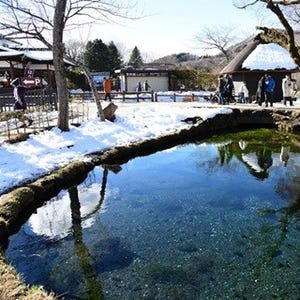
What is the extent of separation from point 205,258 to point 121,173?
17.6ft

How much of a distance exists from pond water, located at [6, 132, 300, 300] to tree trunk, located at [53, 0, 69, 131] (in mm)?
2926

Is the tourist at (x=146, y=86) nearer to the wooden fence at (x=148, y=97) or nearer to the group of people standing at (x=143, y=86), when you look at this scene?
the group of people standing at (x=143, y=86)

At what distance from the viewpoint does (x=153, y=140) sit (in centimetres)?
Answer: 1365

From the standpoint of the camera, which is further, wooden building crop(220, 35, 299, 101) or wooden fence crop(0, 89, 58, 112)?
wooden building crop(220, 35, 299, 101)

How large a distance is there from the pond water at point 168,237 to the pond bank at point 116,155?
0.80ft

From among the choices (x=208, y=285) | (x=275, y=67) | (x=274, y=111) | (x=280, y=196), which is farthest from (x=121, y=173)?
(x=275, y=67)

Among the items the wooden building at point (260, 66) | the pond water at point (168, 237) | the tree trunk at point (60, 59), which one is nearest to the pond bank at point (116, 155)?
the pond water at point (168, 237)

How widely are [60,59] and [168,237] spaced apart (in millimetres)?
7981

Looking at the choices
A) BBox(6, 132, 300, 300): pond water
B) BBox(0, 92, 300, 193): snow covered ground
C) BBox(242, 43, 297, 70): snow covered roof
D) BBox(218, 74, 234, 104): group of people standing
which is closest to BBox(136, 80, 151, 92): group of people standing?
BBox(242, 43, 297, 70): snow covered roof

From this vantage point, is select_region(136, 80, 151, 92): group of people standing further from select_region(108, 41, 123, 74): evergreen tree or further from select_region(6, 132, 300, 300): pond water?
select_region(6, 132, 300, 300): pond water

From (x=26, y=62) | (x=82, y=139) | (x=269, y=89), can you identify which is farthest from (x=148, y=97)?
(x=82, y=139)

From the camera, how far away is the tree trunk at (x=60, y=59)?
39.5 ft

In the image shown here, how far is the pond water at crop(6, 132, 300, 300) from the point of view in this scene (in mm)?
5172

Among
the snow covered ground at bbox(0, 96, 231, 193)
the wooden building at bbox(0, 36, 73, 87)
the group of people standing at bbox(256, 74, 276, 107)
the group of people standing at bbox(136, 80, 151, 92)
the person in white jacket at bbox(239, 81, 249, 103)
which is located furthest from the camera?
the group of people standing at bbox(136, 80, 151, 92)
